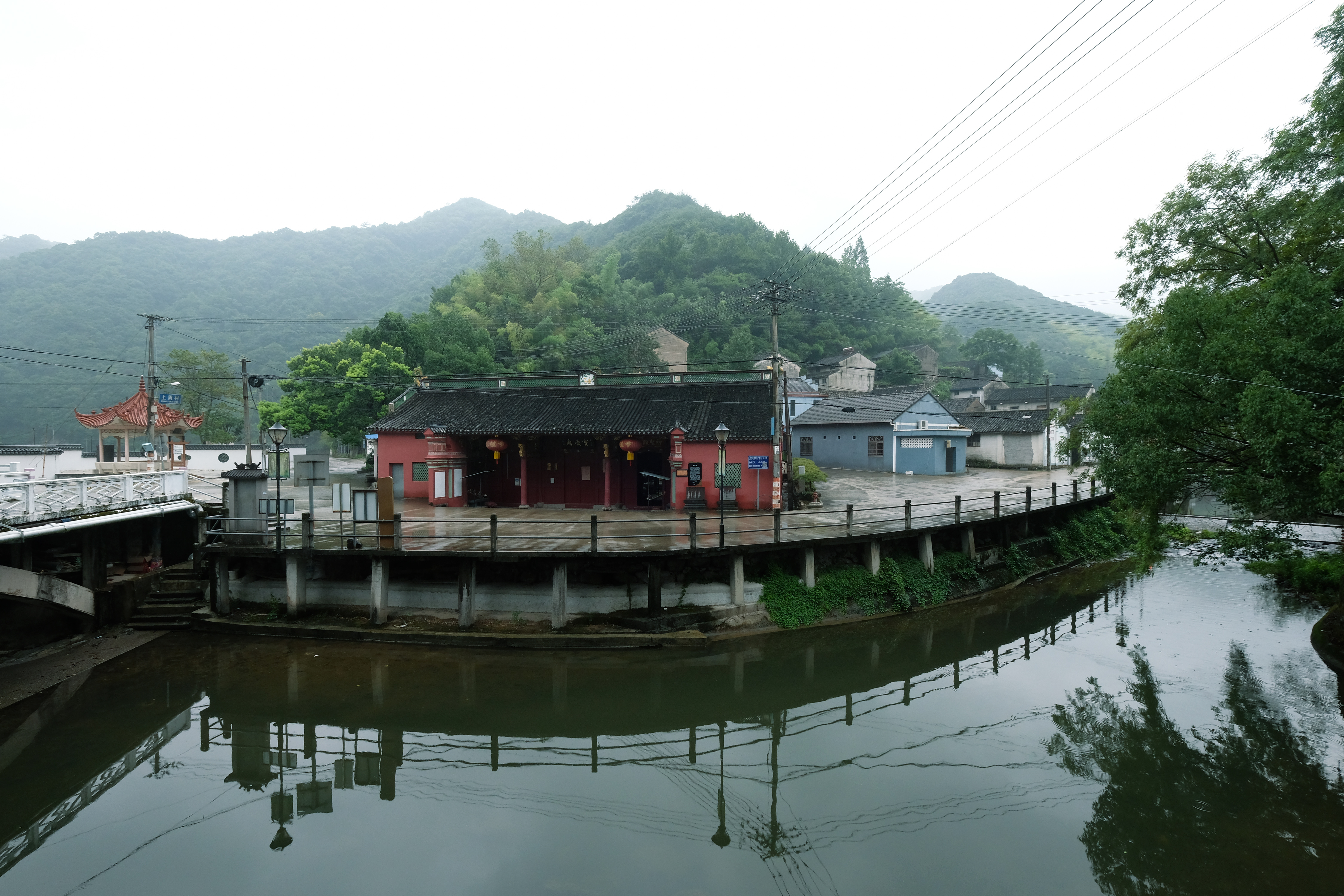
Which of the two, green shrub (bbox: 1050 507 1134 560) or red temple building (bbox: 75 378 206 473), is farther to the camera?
red temple building (bbox: 75 378 206 473)

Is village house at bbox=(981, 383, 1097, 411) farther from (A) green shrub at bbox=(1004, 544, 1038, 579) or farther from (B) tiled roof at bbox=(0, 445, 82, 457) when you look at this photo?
(B) tiled roof at bbox=(0, 445, 82, 457)

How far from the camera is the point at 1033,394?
54.2 m

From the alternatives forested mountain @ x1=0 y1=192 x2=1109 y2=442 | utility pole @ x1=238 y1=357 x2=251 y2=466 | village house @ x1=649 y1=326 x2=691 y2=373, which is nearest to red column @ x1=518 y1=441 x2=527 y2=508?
utility pole @ x1=238 y1=357 x2=251 y2=466

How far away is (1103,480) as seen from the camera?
12953 mm

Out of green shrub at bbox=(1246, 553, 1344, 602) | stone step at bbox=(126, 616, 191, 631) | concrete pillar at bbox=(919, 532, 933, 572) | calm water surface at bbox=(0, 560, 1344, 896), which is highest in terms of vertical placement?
concrete pillar at bbox=(919, 532, 933, 572)

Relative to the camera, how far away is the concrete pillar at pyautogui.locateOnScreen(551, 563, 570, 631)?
1388 cm

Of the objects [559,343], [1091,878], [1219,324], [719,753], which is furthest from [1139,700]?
[559,343]

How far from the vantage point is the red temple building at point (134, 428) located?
24.2m

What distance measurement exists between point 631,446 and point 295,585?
33.2 ft

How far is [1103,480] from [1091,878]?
811cm

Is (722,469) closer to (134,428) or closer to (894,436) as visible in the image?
(894,436)

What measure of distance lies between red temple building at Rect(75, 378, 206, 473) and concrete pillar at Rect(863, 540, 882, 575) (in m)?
23.9

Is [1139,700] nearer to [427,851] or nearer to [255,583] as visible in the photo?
[427,851]

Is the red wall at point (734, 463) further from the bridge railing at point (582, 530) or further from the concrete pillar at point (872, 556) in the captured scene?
the concrete pillar at point (872, 556)
